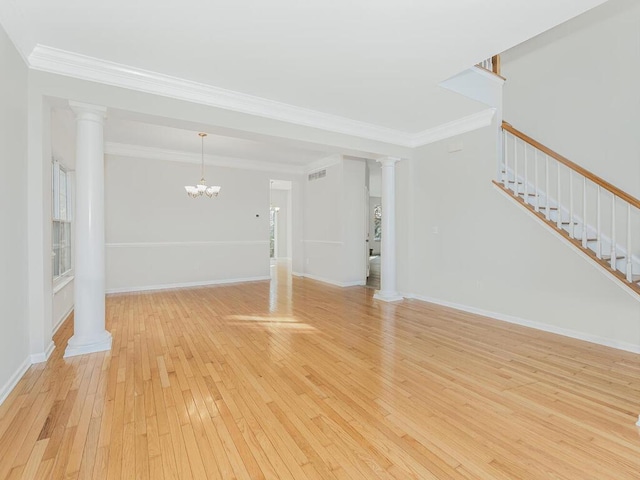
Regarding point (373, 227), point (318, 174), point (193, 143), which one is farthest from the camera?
point (373, 227)

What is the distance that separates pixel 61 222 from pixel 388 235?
4990mm

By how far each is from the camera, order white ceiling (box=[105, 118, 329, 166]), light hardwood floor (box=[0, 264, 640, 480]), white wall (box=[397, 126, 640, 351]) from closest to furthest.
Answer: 1. light hardwood floor (box=[0, 264, 640, 480])
2. white wall (box=[397, 126, 640, 351])
3. white ceiling (box=[105, 118, 329, 166])

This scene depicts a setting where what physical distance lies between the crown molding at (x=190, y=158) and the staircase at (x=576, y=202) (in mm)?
5031

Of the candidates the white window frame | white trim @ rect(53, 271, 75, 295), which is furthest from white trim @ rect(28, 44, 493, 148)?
white trim @ rect(53, 271, 75, 295)

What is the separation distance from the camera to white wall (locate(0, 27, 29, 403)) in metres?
2.23

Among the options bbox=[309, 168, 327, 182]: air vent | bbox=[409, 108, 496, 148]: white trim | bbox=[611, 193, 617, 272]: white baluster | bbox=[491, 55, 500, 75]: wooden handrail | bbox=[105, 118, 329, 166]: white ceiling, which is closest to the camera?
bbox=[611, 193, 617, 272]: white baluster

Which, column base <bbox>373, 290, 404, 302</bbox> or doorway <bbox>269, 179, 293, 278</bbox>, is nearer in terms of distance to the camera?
column base <bbox>373, 290, 404, 302</bbox>

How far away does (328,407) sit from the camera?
2.12 meters

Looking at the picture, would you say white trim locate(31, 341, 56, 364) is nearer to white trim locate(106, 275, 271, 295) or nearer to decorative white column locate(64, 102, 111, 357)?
decorative white column locate(64, 102, 111, 357)

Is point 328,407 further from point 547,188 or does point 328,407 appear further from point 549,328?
point 547,188

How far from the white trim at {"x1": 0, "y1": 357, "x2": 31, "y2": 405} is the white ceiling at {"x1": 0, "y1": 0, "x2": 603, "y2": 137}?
8.58ft

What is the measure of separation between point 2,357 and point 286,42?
10.7 ft

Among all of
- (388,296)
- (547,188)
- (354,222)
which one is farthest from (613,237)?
(354,222)

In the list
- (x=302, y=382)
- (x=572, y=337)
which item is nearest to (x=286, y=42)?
(x=302, y=382)
